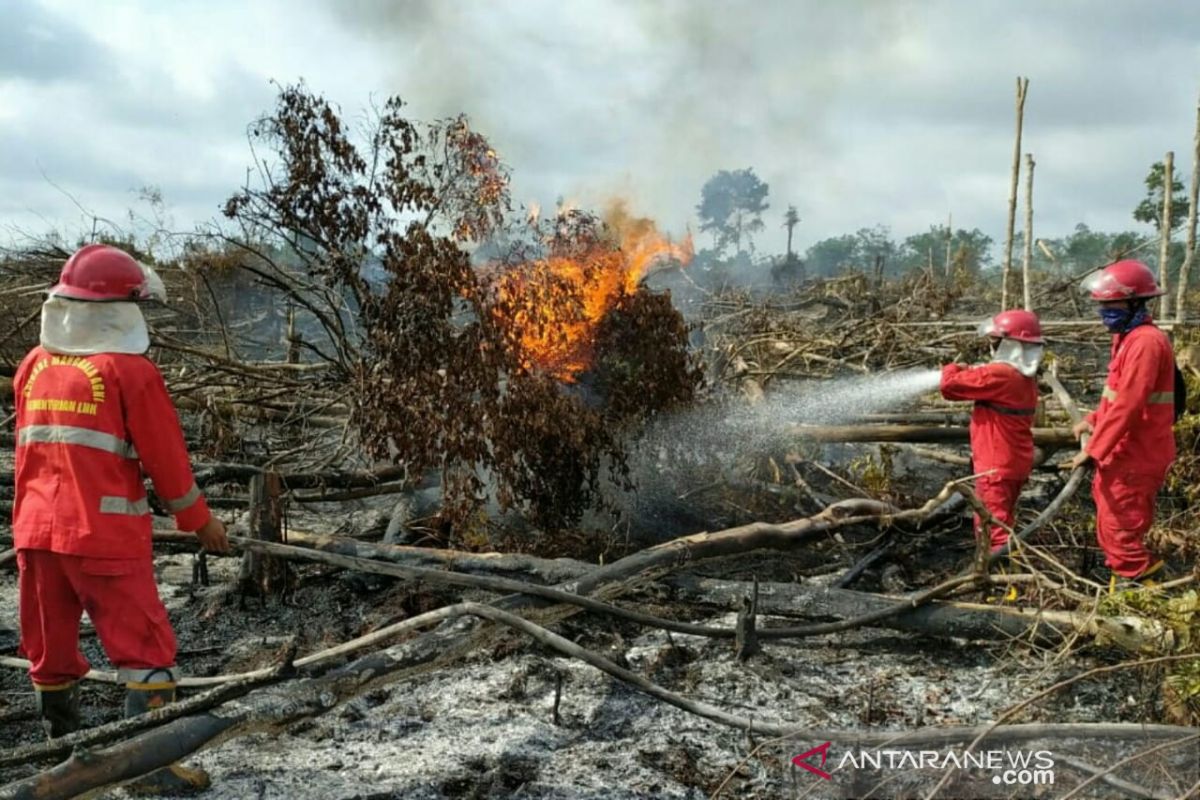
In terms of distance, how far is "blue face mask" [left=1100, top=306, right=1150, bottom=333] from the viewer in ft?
15.5

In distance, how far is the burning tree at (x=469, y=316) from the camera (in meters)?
5.27

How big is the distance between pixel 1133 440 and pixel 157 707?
195 inches

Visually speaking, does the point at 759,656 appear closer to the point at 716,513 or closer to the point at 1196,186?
the point at 716,513

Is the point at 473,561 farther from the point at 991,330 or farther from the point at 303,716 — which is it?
the point at 991,330

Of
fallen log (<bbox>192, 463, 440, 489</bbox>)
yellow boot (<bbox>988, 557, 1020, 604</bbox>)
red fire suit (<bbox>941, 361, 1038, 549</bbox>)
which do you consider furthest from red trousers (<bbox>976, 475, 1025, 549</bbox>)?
fallen log (<bbox>192, 463, 440, 489</bbox>)

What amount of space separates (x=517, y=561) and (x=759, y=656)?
1413mm

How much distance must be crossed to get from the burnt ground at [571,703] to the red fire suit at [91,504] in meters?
0.52

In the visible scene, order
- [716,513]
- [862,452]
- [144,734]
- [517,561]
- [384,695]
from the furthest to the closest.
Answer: [862,452]
[716,513]
[517,561]
[384,695]
[144,734]

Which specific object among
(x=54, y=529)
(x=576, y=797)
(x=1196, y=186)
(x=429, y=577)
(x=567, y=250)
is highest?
(x=1196, y=186)

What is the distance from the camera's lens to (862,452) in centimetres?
807

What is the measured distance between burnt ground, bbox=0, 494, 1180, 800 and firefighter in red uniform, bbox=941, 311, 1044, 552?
1.48 meters

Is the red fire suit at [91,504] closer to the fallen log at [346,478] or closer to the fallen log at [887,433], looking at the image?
the fallen log at [346,478]

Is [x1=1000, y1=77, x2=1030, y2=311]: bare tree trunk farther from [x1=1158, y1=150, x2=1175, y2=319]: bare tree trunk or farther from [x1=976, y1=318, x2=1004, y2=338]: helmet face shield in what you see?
[x1=976, y1=318, x2=1004, y2=338]: helmet face shield

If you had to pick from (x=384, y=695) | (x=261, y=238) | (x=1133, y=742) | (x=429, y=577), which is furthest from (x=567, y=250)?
(x=1133, y=742)
